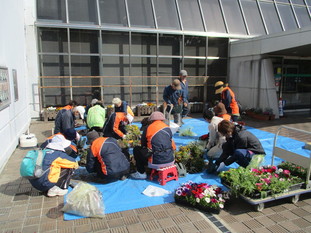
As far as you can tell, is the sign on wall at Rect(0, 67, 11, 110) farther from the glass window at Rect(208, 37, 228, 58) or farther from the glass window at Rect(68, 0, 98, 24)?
the glass window at Rect(208, 37, 228, 58)

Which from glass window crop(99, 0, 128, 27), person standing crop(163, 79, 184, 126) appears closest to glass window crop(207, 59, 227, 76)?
glass window crop(99, 0, 128, 27)

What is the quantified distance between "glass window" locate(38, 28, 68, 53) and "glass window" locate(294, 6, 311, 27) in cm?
1415

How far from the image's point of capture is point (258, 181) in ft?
12.8

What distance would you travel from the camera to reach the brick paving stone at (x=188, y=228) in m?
3.38

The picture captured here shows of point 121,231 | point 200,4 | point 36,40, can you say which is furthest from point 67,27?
point 121,231

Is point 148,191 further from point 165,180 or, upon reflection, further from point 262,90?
point 262,90

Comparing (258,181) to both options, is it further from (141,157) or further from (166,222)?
(141,157)

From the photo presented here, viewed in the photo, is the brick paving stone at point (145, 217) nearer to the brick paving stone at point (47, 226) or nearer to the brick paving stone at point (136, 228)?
the brick paving stone at point (136, 228)

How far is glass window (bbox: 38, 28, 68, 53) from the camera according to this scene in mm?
11245

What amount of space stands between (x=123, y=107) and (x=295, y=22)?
14.1 m

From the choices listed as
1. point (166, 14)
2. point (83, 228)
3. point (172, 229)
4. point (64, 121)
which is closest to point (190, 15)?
point (166, 14)

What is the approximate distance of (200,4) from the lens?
13.9m

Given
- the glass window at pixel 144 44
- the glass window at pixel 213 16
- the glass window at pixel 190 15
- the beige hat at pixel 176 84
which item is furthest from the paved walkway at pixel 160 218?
the glass window at pixel 213 16

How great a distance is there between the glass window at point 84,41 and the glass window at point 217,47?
19.8 ft
